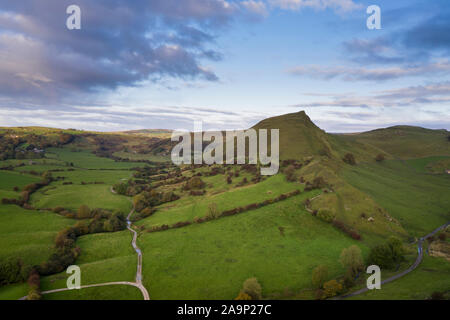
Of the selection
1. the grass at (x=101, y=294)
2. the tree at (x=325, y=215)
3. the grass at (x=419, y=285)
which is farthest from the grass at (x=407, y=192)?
the grass at (x=101, y=294)

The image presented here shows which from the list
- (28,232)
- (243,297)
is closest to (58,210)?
(28,232)

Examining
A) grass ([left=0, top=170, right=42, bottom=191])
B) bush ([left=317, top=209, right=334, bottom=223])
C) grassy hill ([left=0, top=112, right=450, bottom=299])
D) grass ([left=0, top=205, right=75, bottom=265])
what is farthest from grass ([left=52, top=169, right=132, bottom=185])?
bush ([left=317, top=209, right=334, bottom=223])

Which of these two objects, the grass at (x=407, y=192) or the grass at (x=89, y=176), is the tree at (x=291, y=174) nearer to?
the grass at (x=407, y=192)

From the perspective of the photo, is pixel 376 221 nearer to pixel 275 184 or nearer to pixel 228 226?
pixel 275 184

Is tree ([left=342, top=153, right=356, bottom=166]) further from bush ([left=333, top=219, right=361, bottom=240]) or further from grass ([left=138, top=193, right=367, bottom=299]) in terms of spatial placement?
bush ([left=333, top=219, right=361, bottom=240])

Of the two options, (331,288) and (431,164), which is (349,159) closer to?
(431,164)
